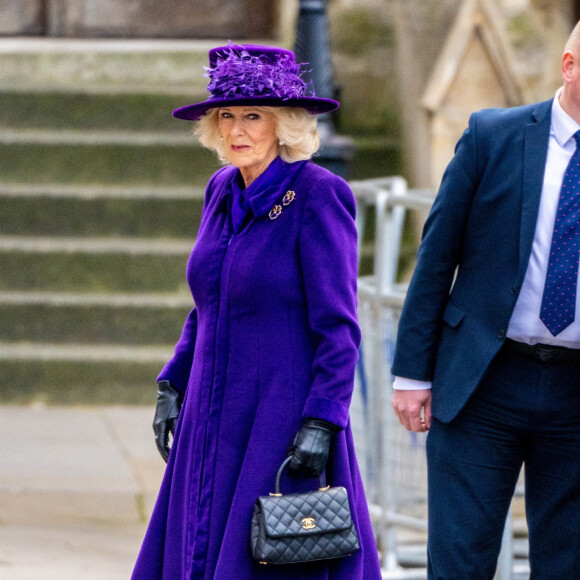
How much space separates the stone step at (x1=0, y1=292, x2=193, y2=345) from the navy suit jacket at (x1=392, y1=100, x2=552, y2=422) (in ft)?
16.1

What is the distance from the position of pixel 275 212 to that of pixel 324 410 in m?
0.56

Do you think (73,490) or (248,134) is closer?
(248,134)

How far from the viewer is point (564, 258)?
3529mm

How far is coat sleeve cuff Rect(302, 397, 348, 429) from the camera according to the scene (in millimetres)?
3566

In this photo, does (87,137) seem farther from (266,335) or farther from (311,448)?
(311,448)

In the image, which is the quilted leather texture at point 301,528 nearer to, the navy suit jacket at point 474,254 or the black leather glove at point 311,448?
the black leather glove at point 311,448

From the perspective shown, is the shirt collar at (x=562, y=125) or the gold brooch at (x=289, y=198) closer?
the shirt collar at (x=562, y=125)

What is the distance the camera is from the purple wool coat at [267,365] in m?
3.61

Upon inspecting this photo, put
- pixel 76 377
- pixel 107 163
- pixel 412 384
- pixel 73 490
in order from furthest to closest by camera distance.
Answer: pixel 107 163 → pixel 76 377 → pixel 73 490 → pixel 412 384

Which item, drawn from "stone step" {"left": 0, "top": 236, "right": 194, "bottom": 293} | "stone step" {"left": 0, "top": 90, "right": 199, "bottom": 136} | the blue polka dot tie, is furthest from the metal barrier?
"stone step" {"left": 0, "top": 90, "right": 199, "bottom": 136}

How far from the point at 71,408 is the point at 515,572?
3.68 meters

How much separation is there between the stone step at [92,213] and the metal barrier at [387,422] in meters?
3.79

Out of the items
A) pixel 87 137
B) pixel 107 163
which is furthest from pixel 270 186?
pixel 87 137

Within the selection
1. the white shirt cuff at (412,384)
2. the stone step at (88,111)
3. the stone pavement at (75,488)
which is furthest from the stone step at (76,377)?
the white shirt cuff at (412,384)
